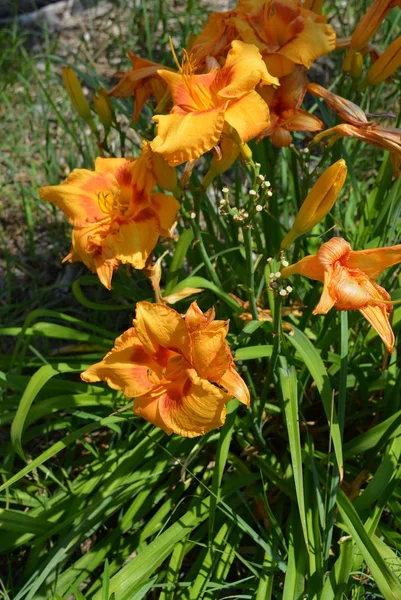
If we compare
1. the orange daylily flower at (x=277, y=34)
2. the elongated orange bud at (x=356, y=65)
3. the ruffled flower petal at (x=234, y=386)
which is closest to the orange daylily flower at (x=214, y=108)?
the orange daylily flower at (x=277, y=34)

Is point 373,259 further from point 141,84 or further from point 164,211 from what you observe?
point 141,84

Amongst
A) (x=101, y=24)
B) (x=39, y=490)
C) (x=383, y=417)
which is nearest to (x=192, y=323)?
(x=383, y=417)

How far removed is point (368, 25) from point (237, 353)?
951 millimetres

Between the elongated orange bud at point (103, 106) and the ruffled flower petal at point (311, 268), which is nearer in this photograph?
the ruffled flower petal at point (311, 268)

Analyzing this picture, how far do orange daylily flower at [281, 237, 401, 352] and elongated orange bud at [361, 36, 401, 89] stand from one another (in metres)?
0.61

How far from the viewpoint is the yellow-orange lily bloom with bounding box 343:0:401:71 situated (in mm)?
1746

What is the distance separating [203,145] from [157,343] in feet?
1.47

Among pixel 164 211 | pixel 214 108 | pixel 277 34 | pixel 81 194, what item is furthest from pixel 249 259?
pixel 277 34

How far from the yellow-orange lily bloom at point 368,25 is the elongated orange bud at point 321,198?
1.72ft

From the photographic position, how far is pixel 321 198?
145 centimetres

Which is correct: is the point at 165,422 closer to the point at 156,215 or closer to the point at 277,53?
the point at 156,215

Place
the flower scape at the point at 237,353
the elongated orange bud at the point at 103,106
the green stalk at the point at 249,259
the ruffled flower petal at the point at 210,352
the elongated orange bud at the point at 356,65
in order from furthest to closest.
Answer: the elongated orange bud at the point at 103,106 < the elongated orange bud at the point at 356,65 < the green stalk at the point at 249,259 < the flower scape at the point at 237,353 < the ruffled flower petal at the point at 210,352

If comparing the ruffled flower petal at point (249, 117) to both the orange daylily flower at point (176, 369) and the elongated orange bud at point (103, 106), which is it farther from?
the elongated orange bud at point (103, 106)

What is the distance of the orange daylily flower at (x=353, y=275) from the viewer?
1.34 metres
